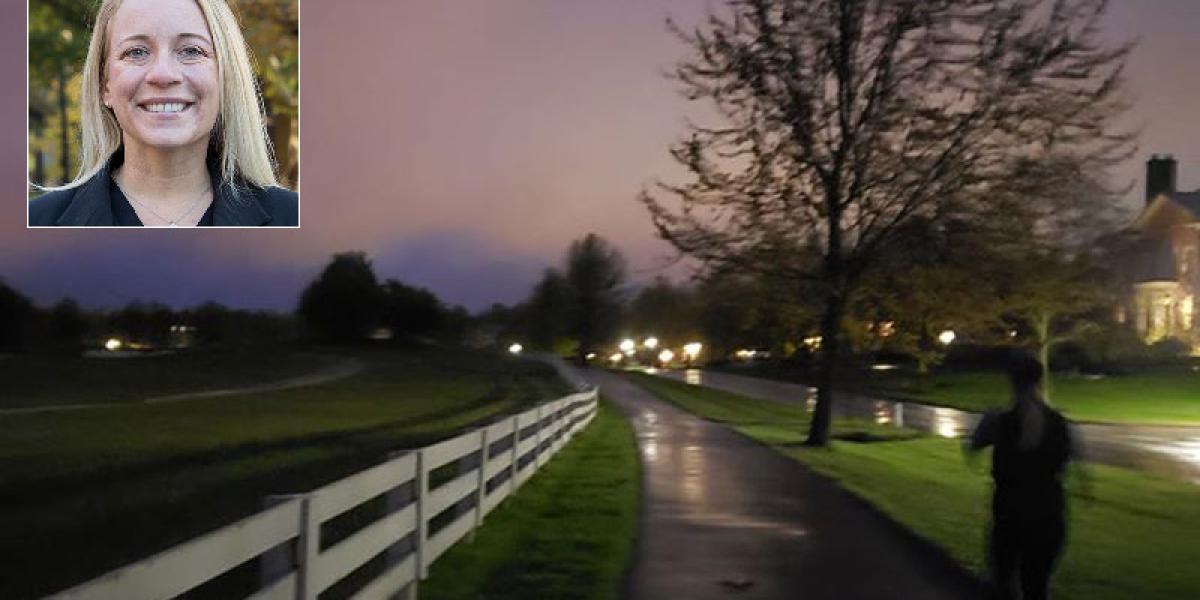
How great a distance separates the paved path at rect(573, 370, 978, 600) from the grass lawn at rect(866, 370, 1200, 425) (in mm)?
28590

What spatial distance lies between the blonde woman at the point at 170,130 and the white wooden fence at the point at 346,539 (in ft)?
10.6

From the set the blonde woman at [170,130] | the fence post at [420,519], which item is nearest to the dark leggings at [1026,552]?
the fence post at [420,519]

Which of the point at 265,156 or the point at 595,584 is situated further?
the point at 265,156

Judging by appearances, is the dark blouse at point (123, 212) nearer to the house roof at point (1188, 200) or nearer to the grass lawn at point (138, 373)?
the grass lawn at point (138, 373)

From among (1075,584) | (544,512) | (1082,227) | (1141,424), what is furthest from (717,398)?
(1075,584)

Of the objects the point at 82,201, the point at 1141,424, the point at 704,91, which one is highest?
the point at 704,91

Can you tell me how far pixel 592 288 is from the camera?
105062 millimetres

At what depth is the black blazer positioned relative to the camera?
12.9 m

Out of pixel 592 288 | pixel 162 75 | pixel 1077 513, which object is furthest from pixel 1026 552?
pixel 592 288

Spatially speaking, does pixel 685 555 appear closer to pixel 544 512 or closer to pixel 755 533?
pixel 755 533

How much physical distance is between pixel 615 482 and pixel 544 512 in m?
3.10

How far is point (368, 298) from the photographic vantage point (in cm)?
7575

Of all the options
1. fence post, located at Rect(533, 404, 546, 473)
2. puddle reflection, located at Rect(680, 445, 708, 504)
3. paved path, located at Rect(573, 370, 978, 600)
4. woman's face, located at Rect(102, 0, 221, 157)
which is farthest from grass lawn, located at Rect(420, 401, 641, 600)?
Answer: woman's face, located at Rect(102, 0, 221, 157)

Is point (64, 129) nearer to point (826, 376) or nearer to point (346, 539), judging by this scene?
point (346, 539)
